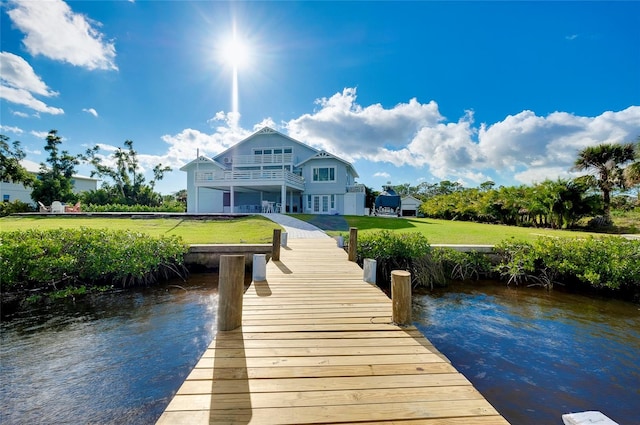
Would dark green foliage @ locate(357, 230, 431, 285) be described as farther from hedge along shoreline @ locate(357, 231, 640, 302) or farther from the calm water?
the calm water

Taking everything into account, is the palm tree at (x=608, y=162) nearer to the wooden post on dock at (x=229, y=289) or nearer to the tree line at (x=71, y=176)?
the wooden post on dock at (x=229, y=289)

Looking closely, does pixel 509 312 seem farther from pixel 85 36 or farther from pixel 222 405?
pixel 85 36

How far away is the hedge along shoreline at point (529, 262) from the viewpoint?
8.05 m

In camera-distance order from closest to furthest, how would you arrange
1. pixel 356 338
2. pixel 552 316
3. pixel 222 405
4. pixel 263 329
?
pixel 222 405, pixel 356 338, pixel 263 329, pixel 552 316

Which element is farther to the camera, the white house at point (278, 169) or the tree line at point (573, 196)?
the white house at point (278, 169)

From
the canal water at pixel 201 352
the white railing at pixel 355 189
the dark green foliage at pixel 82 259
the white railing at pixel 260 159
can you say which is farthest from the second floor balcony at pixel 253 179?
the canal water at pixel 201 352

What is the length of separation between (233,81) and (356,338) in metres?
17.2

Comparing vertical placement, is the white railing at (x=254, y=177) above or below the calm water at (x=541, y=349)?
above

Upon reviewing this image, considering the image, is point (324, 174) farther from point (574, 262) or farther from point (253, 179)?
point (574, 262)

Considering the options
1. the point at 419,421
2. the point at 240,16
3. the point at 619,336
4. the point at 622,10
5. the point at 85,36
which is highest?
the point at 240,16

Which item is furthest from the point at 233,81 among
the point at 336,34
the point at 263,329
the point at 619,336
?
the point at 619,336

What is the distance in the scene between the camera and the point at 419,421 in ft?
6.37

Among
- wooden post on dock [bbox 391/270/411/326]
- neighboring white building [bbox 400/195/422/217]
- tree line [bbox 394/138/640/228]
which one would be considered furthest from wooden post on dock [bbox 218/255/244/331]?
neighboring white building [bbox 400/195/422/217]

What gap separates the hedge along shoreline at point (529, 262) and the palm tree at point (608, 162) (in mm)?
15301
